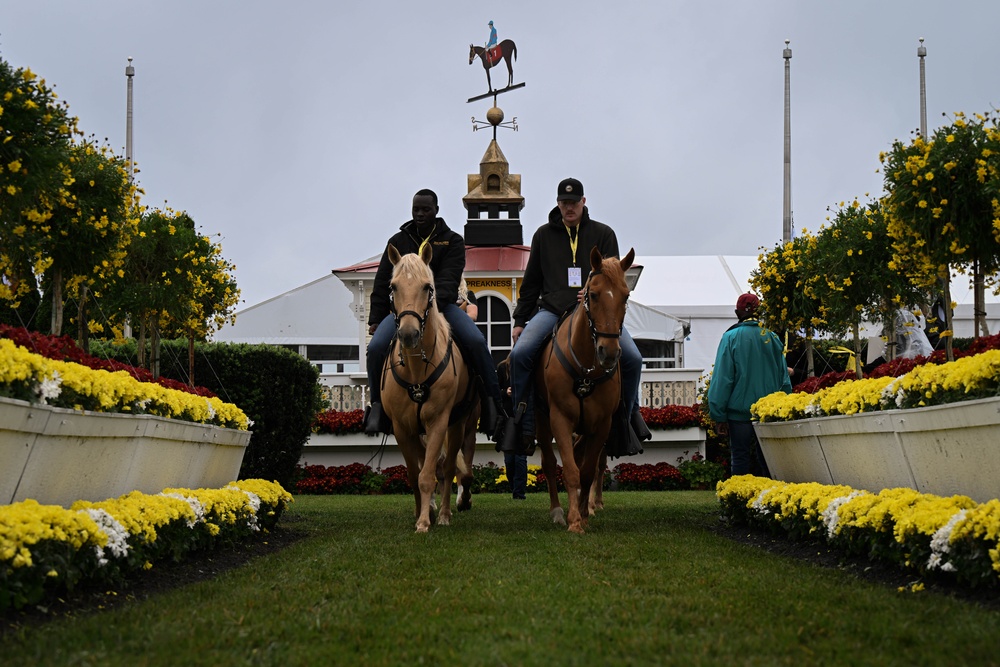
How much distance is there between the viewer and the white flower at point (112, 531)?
6430 millimetres

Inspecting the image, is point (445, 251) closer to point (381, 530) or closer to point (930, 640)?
point (381, 530)

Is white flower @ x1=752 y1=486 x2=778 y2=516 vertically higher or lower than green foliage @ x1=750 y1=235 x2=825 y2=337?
lower

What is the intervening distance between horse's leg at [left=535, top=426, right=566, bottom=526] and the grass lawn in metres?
2.74

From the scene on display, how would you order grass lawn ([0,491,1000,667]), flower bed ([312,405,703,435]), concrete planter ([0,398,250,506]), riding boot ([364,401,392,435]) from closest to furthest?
grass lawn ([0,491,1000,667]) < concrete planter ([0,398,250,506]) < riding boot ([364,401,392,435]) < flower bed ([312,405,703,435])

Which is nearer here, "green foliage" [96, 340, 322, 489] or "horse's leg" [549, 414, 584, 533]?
"horse's leg" [549, 414, 584, 533]

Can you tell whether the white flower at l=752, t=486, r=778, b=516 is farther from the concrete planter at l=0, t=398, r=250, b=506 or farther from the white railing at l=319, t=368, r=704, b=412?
the white railing at l=319, t=368, r=704, b=412

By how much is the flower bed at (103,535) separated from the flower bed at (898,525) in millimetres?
4535

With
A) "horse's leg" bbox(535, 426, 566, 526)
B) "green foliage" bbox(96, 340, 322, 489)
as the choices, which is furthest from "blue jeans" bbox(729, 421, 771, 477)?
"green foliage" bbox(96, 340, 322, 489)

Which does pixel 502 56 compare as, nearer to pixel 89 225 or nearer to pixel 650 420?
pixel 650 420

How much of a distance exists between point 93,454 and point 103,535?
134cm

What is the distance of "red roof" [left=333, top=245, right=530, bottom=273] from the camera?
93.5ft

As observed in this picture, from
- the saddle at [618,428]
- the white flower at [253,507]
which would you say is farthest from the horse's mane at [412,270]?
the white flower at [253,507]

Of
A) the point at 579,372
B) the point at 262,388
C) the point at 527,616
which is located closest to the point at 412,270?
the point at 579,372

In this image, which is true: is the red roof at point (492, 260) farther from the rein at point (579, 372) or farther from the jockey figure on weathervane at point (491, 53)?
the rein at point (579, 372)
